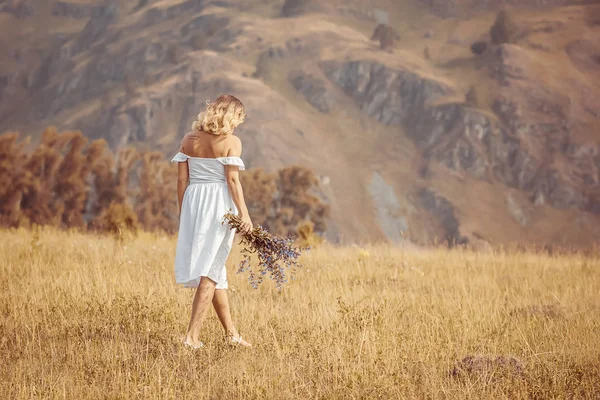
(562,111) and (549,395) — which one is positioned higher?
(549,395)

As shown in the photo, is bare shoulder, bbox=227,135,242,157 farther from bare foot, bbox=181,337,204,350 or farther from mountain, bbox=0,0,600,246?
mountain, bbox=0,0,600,246

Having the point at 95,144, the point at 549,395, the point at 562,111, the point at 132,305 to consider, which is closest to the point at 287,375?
the point at 549,395

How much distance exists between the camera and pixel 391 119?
167 m

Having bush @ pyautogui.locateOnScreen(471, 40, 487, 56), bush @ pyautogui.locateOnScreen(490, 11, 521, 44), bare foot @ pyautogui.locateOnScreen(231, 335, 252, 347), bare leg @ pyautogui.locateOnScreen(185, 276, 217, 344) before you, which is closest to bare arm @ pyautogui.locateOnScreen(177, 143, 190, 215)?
bare leg @ pyautogui.locateOnScreen(185, 276, 217, 344)

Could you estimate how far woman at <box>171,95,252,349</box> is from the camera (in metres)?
6.72

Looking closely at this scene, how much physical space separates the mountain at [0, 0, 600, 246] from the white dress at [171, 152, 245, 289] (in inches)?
4449

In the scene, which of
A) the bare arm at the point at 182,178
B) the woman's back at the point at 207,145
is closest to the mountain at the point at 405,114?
the bare arm at the point at 182,178

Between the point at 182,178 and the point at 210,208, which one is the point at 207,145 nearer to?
the point at 182,178

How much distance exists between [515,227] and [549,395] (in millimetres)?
129539

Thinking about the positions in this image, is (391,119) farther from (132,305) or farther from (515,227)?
(132,305)

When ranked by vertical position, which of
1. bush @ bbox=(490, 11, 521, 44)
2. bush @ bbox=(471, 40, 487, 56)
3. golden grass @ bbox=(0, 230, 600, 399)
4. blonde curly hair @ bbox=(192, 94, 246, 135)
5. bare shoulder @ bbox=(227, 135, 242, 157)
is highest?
blonde curly hair @ bbox=(192, 94, 246, 135)

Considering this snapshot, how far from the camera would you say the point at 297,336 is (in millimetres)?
6867

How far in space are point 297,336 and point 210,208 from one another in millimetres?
1437

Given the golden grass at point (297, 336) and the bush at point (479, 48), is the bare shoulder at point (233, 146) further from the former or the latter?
the bush at point (479, 48)
